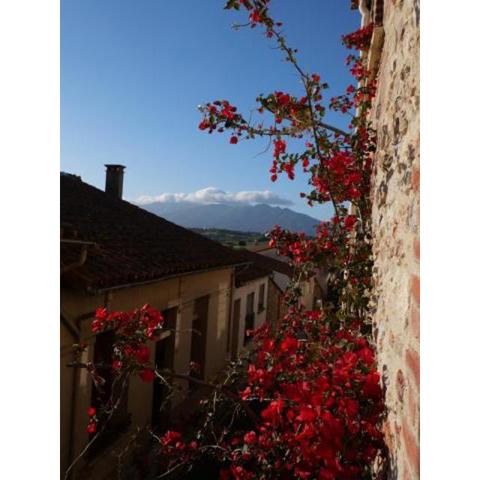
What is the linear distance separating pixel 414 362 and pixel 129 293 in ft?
11.4

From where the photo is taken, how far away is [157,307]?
485cm

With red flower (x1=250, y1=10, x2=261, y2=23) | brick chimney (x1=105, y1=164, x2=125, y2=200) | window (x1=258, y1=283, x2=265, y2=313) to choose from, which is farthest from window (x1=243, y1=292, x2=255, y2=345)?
red flower (x1=250, y1=10, x2=261, y2=23)

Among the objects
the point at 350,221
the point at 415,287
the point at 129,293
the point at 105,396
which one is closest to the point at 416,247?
the point at 415,287

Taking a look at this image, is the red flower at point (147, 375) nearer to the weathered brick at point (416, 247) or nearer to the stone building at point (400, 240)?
the stone building at point (400, 240)

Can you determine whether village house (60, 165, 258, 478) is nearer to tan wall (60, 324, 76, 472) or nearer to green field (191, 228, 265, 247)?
tan wall (60, 324, 76, 472)

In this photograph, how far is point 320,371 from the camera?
1809 millimetres

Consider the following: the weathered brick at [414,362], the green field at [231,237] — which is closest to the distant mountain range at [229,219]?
the green field at [231,237]

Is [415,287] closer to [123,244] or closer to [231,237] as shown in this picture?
[123,244]

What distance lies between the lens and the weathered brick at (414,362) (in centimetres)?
100

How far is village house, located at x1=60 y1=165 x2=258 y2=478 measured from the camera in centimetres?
322

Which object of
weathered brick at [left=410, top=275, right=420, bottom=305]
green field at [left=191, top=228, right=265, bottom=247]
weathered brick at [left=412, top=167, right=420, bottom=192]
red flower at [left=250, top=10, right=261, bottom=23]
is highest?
red flower at [left=250, top=10, right=261, bottom=23]

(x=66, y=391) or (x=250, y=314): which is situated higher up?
(x=66, y=391)

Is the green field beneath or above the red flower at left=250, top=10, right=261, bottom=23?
beneath

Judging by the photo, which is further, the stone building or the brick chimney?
the brick chimney
